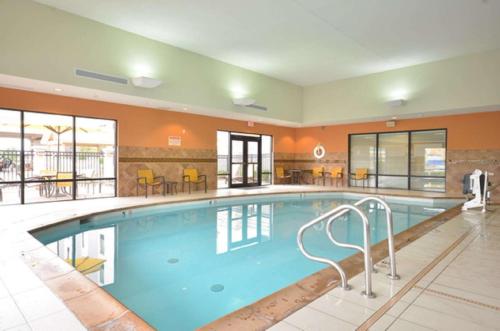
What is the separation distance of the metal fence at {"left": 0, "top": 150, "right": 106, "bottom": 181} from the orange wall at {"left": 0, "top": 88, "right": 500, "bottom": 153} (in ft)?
2.83

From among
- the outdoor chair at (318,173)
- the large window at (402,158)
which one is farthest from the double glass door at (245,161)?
the large window at (402,158)

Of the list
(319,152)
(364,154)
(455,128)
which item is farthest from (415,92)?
(319,152)

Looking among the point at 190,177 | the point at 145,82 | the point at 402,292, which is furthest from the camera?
the point at 190,177

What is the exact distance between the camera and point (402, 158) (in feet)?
33.7

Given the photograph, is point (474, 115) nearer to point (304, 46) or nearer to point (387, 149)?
point (387, 149)

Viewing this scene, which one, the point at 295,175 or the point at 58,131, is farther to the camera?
the point at 295,175

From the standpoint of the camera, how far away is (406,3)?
516 centimetres

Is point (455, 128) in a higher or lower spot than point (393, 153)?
higher

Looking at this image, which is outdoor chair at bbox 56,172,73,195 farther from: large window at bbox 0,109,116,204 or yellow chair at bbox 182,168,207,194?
yellow chair at bbox 182,168,207,194

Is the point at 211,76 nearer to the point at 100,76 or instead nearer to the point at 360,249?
the point at 100,76

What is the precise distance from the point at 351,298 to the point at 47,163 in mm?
7417

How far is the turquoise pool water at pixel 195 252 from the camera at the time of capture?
2.84 m

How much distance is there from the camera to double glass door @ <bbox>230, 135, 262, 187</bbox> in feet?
35.4

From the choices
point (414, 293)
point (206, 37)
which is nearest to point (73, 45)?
point (206, 37)
